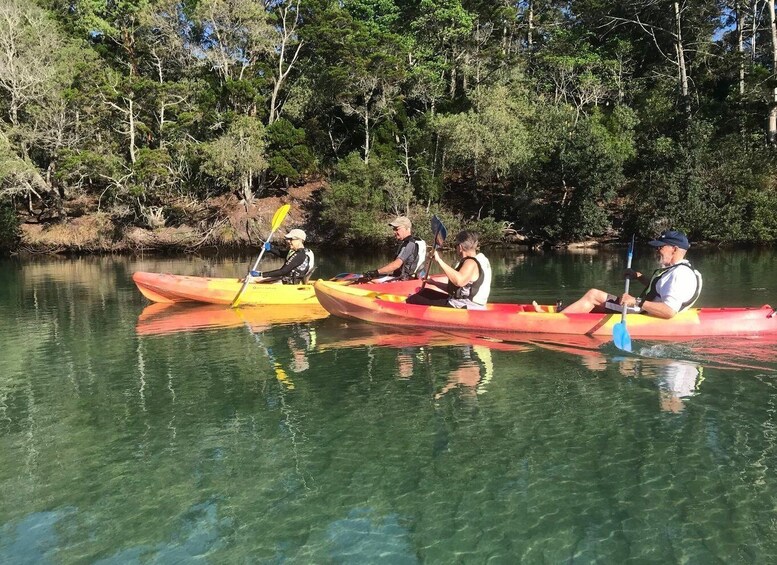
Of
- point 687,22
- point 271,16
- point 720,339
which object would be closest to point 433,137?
point 271,16

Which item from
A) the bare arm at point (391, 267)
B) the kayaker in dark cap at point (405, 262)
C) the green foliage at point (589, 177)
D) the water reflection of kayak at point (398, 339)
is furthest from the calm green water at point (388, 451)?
the green foliage at point (589, 177)

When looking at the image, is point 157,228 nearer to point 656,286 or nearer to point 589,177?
point 589,177

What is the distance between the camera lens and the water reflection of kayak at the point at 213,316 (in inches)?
382

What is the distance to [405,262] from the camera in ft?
34.9

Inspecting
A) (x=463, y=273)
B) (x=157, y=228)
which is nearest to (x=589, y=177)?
(x=157, y=228)

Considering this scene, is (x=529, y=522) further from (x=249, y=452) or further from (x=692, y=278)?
(x=692, y=278)

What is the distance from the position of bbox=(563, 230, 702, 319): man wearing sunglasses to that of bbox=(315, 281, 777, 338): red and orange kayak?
164mm

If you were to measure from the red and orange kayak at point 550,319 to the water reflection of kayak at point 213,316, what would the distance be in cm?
145

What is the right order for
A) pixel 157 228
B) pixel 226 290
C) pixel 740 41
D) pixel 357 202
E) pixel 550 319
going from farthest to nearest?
pixel 740 41 < pixel 157 228 < pixel 357 202 < pixel 226 290 < pixel 550 319

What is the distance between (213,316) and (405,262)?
3.37 meters

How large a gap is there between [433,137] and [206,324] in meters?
21.2

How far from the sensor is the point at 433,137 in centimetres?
2917

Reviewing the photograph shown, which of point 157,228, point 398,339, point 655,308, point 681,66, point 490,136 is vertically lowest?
point 398,339

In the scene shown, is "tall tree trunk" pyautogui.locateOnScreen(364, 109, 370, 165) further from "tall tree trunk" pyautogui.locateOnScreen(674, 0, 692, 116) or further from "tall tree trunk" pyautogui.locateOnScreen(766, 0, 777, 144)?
"tall tree trunk" pyautogui.locateOnScreen(766, 0, 777, 144)
